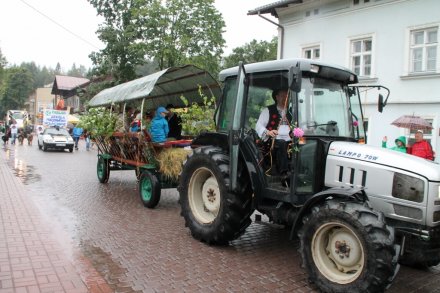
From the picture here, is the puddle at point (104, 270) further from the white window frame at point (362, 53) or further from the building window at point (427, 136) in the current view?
the white window frame at point (362, 53)

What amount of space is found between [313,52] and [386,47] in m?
3.58

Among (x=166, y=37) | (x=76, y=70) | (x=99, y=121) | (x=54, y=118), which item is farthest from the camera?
(x=76, y=70)

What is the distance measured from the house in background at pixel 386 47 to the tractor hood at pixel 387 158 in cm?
926

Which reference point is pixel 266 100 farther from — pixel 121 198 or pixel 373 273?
pixel 121 198

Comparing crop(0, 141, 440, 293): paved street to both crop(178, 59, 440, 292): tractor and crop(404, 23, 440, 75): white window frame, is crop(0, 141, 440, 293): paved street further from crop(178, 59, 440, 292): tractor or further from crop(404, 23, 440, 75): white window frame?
crop(404, 23, 440, 75): white window frame

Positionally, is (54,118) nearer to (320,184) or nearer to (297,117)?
(297,117)

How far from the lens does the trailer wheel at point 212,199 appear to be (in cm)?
540

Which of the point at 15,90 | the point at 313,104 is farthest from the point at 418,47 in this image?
the point at 15,90

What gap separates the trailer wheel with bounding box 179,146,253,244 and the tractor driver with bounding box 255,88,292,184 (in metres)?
0.51

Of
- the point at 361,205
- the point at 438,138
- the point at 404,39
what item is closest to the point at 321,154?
the point at 361,205

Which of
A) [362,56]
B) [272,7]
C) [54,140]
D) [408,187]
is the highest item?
[272,7]

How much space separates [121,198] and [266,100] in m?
5.03

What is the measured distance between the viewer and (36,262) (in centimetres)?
491

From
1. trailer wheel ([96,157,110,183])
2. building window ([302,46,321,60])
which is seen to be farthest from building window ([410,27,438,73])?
trailer wheel ([96,157,110,183])
